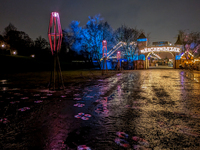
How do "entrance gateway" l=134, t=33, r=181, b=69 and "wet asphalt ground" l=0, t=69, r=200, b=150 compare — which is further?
"entrance gateway" l=134, t=33, r=181, b=69

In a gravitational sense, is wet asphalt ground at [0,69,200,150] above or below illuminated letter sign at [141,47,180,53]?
below

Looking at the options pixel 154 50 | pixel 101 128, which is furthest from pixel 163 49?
pixel 101 128

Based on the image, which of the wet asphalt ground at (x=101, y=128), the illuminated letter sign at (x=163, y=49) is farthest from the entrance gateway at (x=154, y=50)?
the wet asphalt ground at (x=101, y=128)

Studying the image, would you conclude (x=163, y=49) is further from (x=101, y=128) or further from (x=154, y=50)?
(x=101, y=128)

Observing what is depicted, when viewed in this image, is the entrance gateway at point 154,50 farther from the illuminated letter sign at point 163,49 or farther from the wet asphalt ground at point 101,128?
the wet asphalt ground at point 101,128

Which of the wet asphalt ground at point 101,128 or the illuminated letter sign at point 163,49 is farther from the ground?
the illuminated letter sign at point 163,49

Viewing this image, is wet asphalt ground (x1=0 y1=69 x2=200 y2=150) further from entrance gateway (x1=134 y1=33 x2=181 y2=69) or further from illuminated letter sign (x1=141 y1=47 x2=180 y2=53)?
illuminated letter sign (x1=141 y1=47 x2=180 y2=53)

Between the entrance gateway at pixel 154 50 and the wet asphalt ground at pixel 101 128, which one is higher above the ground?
the entrance gateway at pixel 154 50

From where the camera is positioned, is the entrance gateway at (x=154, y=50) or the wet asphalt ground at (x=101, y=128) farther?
the entrance gateway at (x=154, y=50)

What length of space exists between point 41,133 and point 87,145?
111 cm

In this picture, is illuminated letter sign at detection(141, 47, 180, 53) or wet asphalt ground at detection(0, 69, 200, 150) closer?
wet asphalt ground at detection(0, 69, 200, 150)

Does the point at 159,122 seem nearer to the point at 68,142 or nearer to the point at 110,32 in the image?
the point at 68,142

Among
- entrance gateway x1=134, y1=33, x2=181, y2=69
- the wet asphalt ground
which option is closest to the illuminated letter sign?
entrance gateway x1=134, y1=33, x2=181, y2=69

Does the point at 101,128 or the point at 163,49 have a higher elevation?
the point at 163,49
